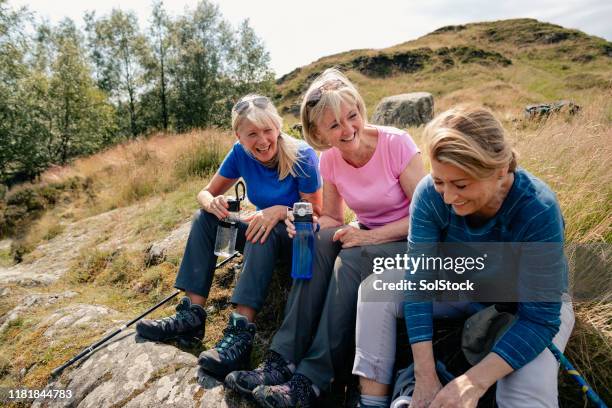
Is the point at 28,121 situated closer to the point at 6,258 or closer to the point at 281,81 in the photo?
the point at 6,258

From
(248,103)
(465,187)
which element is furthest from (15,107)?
(465,187)

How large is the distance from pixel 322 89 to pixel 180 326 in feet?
5.62

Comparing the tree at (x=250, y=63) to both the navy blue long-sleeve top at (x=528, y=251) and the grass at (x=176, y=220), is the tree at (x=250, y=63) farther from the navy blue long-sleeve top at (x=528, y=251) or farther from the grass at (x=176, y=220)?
the navy blue long-sleeve top at (x=528, y=251)

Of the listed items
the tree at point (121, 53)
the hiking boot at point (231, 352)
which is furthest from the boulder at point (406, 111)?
the tree at point (121, 53)

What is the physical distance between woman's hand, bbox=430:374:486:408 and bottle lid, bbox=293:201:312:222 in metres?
1.14

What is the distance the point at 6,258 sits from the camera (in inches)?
260

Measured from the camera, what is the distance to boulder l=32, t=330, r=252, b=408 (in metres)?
2.21

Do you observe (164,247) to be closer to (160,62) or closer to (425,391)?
(425,391)

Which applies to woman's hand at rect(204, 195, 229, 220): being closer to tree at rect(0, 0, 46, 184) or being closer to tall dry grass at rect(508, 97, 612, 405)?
tall dry grass at rect(508, 97, 612, 405)

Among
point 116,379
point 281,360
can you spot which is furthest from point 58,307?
point 281,360

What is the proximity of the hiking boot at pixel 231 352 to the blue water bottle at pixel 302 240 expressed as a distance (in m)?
0.42

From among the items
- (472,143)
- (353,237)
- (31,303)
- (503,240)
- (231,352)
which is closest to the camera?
(472,143)

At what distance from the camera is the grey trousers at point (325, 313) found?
83.0 inches

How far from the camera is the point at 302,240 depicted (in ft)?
7.77
